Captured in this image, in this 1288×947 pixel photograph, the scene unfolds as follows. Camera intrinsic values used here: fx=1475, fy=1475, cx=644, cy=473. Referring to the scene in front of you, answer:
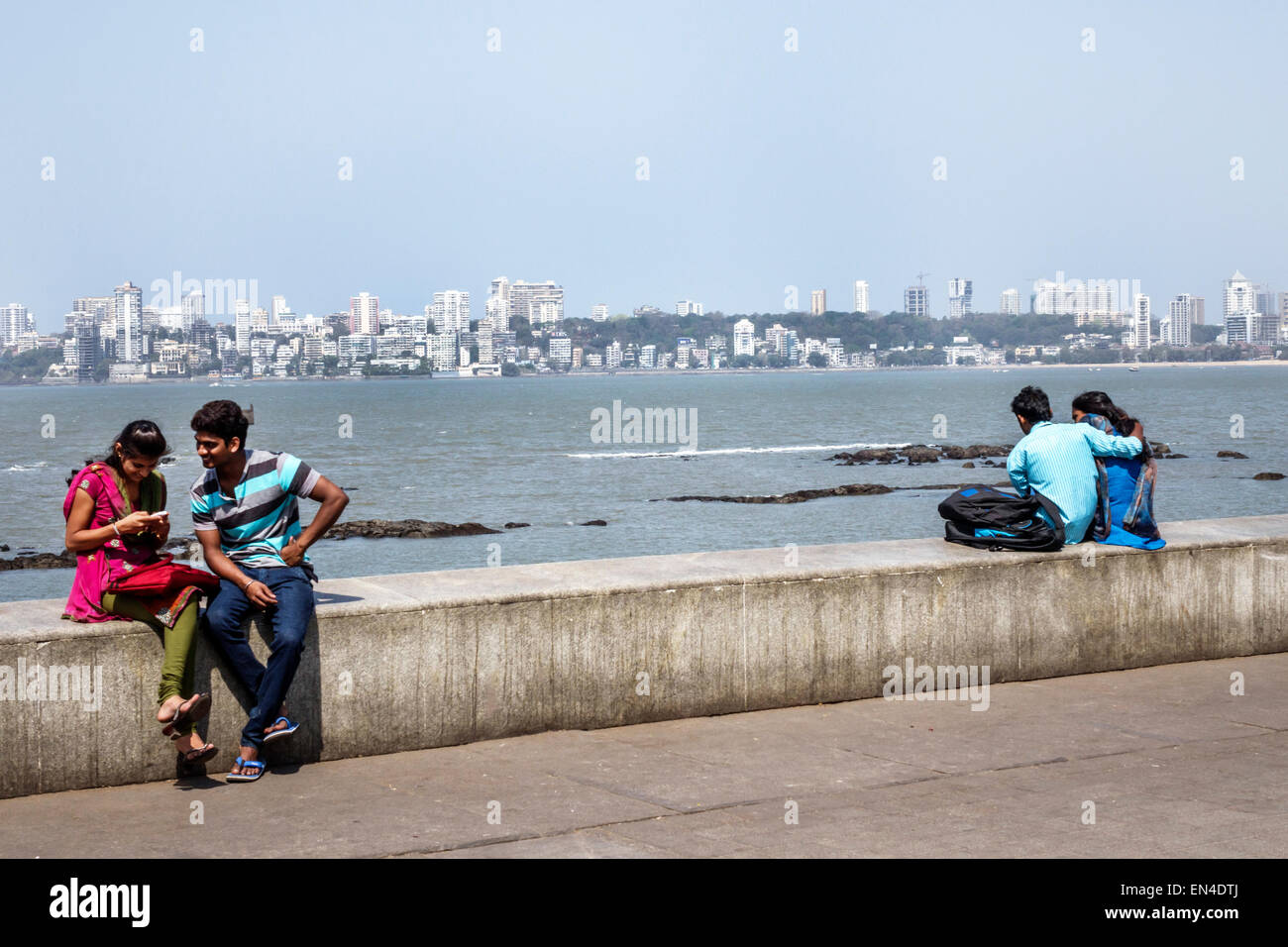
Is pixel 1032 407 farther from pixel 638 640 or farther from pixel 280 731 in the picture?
pixel 280 731

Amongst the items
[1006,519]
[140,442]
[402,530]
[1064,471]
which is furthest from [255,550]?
[402,530]

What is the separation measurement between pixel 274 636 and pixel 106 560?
2.50 feet

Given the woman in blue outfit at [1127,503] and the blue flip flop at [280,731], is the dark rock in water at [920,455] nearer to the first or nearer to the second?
the woman in blue outfit at [1127,503]

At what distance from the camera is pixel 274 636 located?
613cm

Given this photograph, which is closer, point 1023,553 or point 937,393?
point 1023,553

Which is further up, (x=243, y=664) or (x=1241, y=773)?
(x=243, y=664)

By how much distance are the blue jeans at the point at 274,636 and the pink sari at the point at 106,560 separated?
0.17m

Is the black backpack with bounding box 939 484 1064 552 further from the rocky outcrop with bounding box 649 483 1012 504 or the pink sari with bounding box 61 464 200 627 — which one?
the rocky outcrop with bounding box 649 483 1012 504

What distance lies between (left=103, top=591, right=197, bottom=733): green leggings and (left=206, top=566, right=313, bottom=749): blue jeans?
14 centimetres

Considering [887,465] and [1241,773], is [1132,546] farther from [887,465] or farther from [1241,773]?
[887,465]

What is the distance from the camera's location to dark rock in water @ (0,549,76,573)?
101 feet

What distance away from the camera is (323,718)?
6.35 metres
